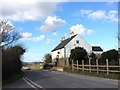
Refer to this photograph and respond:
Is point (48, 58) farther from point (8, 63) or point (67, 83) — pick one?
point (67, 83)

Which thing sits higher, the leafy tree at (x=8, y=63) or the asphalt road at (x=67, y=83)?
the leafy tree at (x=8, y=63)

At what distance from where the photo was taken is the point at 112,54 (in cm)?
4572

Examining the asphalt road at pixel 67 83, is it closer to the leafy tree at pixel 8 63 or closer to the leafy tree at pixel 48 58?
the leafy tree at pixel 8 63

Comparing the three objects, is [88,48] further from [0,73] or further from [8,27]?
[0,73]

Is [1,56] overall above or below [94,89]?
above

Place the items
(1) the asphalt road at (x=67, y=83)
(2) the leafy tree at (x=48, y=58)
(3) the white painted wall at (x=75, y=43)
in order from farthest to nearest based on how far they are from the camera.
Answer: (2) the leafy tree at (x=48, y=58) → (3) the white painted wall at (x=75, y=43) → (1) the asphalt road at (x=67, y=83)

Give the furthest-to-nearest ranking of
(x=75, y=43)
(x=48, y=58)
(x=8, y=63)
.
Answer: (x=48, y=58)
(x=75, y=43)
(x=8, y=63)

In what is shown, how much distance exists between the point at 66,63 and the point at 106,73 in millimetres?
30231

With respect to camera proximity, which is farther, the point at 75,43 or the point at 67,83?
the point at 75,43

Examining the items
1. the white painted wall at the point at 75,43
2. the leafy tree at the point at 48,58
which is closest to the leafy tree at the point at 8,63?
the white painted wall at the point at 75,43

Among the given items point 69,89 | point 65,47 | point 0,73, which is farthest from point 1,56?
point 65,47

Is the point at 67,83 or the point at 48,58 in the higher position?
the point at 48,58

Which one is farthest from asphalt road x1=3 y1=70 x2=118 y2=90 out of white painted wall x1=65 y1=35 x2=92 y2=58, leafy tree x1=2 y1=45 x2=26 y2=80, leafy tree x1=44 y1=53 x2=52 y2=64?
leafy tree x1=44 y1=53 x2=52 y2=64

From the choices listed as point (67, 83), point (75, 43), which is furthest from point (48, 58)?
point (67, 83)
